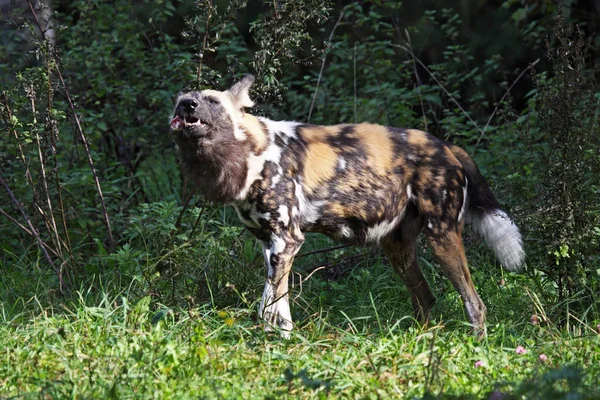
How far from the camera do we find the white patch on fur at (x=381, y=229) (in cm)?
420

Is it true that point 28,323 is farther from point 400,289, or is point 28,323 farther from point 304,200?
point 400,289

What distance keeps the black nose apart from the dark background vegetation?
1.59ft

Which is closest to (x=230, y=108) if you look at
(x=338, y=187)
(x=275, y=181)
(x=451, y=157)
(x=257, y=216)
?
(x=275, y=181)

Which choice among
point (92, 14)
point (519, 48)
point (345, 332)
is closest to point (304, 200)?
point (345, 332)

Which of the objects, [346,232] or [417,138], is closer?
[346,232]

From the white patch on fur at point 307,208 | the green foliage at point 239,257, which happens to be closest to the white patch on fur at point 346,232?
the white patch on fur at point 307,208

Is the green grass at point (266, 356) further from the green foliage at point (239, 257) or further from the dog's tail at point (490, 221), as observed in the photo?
the dog's tail at point (490, 221)

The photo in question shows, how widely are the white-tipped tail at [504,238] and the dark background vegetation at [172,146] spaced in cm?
12

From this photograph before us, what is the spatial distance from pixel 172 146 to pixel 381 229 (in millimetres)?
2332

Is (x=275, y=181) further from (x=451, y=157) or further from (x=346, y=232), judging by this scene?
(x=451, y=157)

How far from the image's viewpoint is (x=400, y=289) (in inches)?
183

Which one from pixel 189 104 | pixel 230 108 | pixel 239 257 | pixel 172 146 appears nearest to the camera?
pixel 189 104

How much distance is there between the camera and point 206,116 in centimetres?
398

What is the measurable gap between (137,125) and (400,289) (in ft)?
8.05
